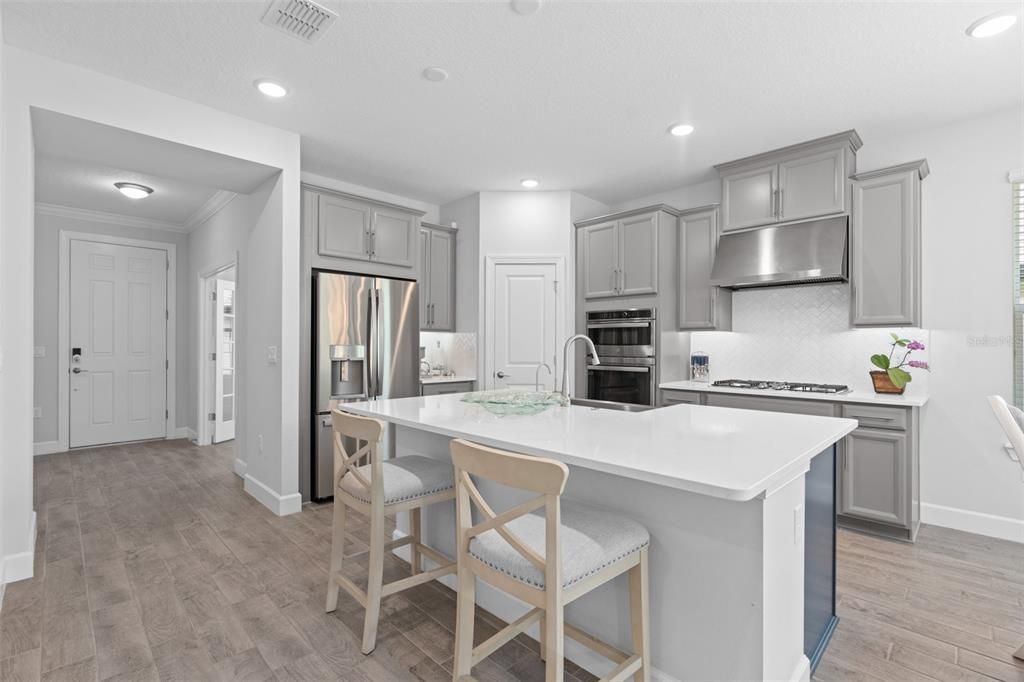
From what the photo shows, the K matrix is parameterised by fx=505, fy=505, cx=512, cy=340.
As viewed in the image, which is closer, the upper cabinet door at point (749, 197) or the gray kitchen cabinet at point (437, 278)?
the upper cabinet door at point (749, 197)

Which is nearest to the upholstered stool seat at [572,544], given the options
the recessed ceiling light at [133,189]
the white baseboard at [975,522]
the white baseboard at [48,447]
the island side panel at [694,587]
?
the island side panel at [694,587]

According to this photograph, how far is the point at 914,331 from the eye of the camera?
3.47 metres

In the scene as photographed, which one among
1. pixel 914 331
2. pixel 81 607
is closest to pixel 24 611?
pixel 81 607

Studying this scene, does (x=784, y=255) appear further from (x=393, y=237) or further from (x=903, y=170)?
(x=393, y=237)

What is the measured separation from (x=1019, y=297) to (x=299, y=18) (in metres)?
4.34

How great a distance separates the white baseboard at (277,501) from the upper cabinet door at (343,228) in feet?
5.99

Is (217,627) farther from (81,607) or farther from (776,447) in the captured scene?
(776,447)

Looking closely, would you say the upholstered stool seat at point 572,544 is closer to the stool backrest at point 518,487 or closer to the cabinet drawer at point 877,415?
the stool backrest at point 518,487

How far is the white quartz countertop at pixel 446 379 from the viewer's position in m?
4.73

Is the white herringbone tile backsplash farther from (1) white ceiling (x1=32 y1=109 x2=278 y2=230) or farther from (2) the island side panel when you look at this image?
(1) white ceiling (x1=32 y1=109 x2=278 y2=230)

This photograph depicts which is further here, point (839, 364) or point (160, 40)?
point (839, 364)

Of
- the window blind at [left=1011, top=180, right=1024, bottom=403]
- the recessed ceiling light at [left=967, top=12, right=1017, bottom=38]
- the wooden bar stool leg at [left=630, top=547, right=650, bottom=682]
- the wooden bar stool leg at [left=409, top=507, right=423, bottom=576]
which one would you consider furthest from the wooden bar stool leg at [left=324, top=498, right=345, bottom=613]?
the window blind at [left=1011, top=180, right=1024, bottom=403]

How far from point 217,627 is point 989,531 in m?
4.38

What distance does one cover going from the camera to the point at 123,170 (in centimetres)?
388
